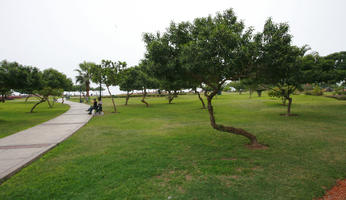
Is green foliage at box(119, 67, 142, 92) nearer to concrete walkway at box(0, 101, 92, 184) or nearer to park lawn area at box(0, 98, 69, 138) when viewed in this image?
park lawn area at box(0, 98, 69, 138)

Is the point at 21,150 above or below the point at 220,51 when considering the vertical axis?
below

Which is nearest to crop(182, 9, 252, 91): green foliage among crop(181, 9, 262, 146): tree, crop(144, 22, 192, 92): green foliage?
crop(181, 9, 262, 146): tree

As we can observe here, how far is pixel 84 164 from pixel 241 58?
250 inches

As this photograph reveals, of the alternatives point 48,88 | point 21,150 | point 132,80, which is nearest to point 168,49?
point 21,150

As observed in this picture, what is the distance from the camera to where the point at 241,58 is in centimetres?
604

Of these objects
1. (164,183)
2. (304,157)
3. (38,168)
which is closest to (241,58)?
(304,157)

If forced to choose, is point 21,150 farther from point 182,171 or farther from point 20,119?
point 20,119

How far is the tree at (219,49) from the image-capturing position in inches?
228

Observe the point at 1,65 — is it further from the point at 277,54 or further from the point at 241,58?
the point at 277,54

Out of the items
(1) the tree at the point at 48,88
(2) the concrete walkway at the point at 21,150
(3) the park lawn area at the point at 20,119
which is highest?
(1) the tree at the point at 48,88

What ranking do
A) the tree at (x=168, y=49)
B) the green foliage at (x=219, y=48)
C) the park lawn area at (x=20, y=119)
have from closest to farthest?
the green foliage at (x=219, y=48) < the tree at (x=168, y=49) < the park lawn area at (x=20, y=119)

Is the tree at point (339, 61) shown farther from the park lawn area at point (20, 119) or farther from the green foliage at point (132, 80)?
the park lawn area at point (20, 119)

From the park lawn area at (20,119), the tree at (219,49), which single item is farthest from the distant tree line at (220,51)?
the park lawn area at (20,119)

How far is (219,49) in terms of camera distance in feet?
19.3
